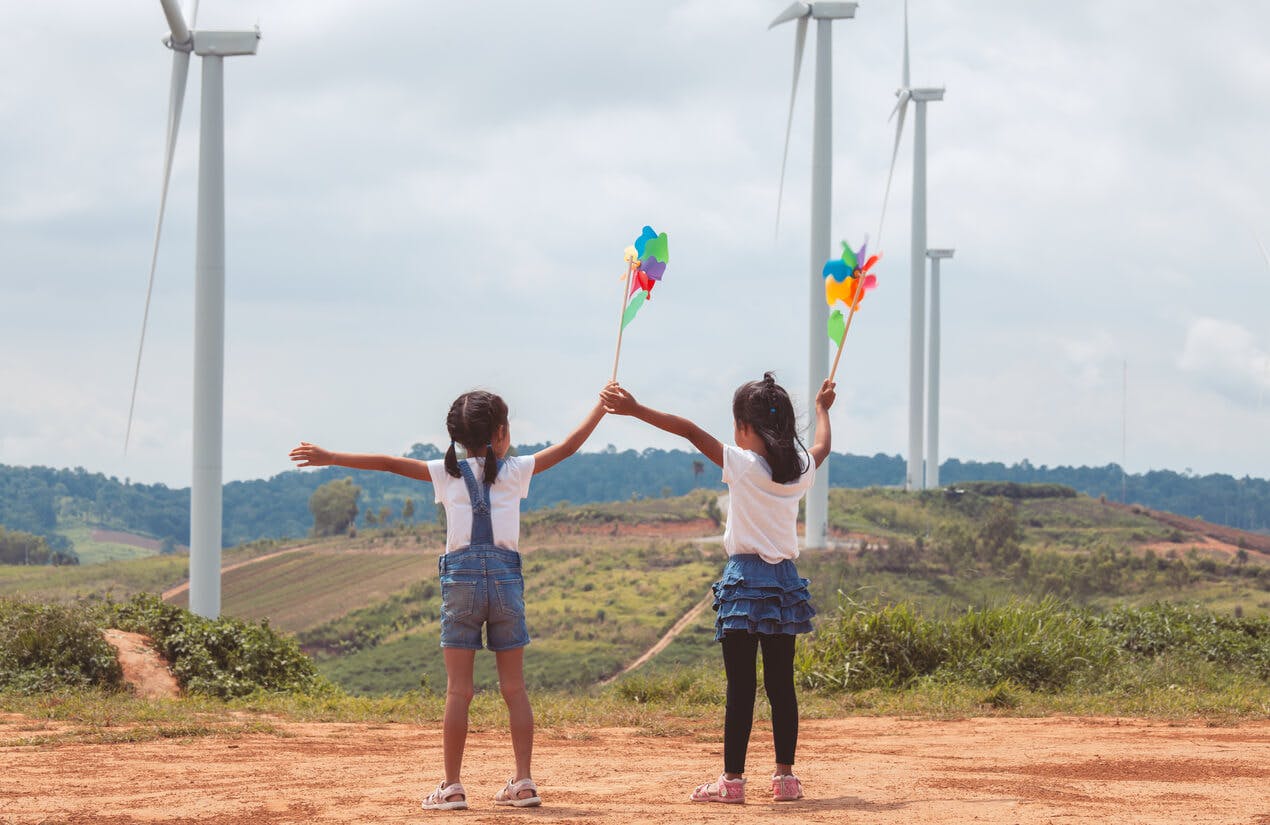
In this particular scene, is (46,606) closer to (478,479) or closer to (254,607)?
(478,479)

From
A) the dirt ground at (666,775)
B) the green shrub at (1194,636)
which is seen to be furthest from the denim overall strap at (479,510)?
the green shrub at (1194,636)

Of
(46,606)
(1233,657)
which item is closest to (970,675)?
(1233,657)

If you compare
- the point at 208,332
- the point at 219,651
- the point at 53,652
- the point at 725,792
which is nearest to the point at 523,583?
the point at 725,792

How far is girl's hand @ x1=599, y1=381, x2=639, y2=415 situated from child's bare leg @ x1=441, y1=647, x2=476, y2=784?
157 centimetres

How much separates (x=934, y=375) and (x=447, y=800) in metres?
56.7

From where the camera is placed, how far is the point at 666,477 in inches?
6132

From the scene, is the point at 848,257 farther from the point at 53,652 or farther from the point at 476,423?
the point at 53,652

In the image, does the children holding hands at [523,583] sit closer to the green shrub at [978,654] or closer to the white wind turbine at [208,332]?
the green shrub at [978,654]

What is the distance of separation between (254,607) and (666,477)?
91.5 meters

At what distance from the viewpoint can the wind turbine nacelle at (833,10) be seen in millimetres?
43188

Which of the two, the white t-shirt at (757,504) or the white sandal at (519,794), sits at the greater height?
the white t-shirt at (757,504)

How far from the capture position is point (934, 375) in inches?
2468

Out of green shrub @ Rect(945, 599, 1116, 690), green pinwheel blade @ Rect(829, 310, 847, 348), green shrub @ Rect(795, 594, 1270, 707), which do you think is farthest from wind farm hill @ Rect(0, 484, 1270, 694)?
green pinwheel blade @ Rect(829, 310, 847, 348)

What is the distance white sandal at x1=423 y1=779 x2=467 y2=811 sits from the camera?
309 inches
